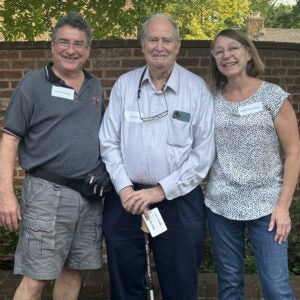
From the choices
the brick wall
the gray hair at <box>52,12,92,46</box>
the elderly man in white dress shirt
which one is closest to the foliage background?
the brick wall

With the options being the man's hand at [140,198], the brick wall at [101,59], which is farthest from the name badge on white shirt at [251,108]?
the brick wall at [101,59]

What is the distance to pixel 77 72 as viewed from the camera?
10.00ft

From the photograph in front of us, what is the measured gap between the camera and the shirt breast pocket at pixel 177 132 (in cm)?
295

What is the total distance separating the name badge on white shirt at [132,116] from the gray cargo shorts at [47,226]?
21.0 inches

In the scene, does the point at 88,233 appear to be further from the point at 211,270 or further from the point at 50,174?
the point at 211,270

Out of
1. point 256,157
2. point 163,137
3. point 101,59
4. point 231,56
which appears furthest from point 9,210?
point 101,59

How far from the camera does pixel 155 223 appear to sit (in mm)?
3021

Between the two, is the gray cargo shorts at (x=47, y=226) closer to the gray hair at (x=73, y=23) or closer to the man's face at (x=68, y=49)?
the man's face at (x=68, y=49)

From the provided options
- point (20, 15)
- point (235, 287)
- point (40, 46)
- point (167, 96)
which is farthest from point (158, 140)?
point (20, 15)

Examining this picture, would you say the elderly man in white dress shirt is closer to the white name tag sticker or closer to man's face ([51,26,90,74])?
the white name tag sticker

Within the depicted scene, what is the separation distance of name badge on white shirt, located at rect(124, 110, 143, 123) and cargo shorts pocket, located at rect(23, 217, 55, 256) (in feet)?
2.42

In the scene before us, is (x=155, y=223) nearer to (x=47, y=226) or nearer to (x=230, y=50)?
(x=47, y=226)

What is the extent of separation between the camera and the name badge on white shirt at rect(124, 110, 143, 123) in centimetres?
300

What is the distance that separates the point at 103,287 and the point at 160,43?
6.33ft
